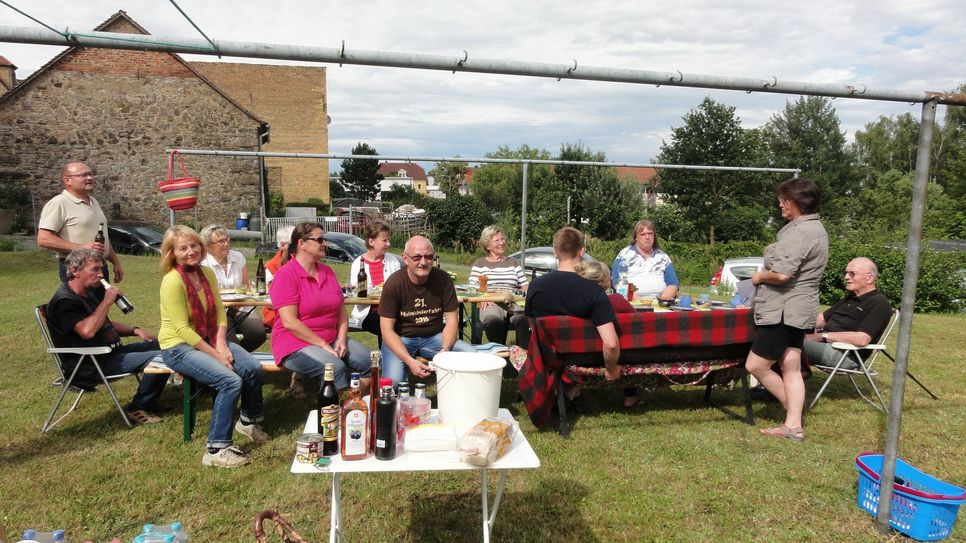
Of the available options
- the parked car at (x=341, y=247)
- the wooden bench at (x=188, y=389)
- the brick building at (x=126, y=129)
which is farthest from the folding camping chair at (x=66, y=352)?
the brick building at (x=126, y=129)

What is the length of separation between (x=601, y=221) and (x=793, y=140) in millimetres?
20802

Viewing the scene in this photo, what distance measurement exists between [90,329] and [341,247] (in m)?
9.95

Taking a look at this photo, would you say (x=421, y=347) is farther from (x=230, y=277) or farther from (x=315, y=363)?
(x=230, y=277)

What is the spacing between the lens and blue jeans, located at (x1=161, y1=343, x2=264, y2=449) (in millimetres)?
3555

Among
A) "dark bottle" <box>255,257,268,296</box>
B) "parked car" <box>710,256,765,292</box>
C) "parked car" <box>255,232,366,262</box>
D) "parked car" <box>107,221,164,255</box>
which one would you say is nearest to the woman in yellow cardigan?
"dark bottle" <box>255,257,268,296</box>

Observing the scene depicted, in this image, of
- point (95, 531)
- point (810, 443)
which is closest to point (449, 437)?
point (95, 531)

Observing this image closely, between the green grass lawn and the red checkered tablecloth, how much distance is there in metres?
0.33

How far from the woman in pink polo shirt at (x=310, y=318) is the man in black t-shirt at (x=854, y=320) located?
11.0 feet

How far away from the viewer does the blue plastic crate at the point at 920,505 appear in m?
2.78

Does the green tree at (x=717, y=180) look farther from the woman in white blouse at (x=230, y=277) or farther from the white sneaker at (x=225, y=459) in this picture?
the white sneaker at (x=225, y=459)

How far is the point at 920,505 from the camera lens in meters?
2.80

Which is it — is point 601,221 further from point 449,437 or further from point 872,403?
point 449,437

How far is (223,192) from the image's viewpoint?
19594 mm

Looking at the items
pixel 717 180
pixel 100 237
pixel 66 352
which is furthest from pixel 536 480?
pixel 717 180
